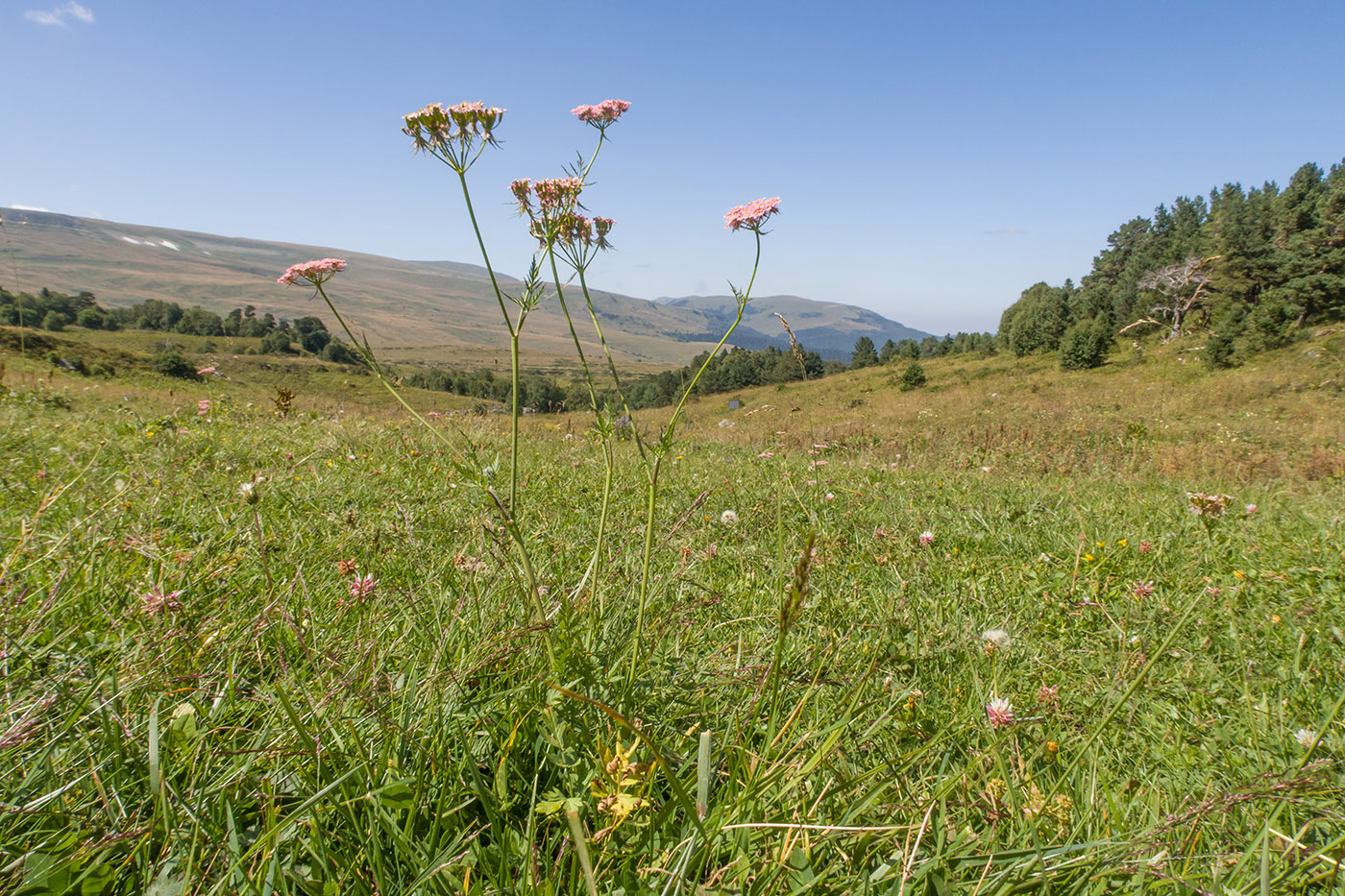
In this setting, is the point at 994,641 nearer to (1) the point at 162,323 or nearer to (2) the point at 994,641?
(2) the point at 994,641

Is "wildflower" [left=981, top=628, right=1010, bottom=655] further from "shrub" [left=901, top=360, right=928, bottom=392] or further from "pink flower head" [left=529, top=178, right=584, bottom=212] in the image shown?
"shrub" [left=901, top=360, right=928, bottom=392]

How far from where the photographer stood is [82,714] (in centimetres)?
122

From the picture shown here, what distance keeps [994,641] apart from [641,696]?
1.61m

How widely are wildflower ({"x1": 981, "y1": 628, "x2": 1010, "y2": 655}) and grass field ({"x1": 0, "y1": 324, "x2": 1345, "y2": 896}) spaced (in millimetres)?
16

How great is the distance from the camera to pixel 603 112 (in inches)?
94.0

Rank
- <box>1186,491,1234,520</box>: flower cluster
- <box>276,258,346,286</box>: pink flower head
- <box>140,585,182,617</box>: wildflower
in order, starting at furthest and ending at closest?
<box>276,258,346,286</box>: pink flower head
<box>1186,491,1234,520</box>: flower cluster
<box>140,585,182,617</box>: wildflower

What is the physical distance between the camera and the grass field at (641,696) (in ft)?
3.53

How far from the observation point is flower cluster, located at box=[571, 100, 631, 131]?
2.37 metres

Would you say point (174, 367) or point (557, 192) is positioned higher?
point (557, 192)

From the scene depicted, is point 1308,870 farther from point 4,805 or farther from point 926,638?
point 4,805

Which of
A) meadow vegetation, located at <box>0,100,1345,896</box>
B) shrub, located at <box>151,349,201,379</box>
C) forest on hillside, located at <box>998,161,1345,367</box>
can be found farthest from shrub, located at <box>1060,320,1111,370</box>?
shrub, located at <box>151,349,201,379</box>

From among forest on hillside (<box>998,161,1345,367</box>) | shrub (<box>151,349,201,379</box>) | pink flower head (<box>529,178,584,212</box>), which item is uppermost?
forest on hillside (<box>998,161,1345,367</box>)

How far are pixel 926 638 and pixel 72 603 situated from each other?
292 centimetres

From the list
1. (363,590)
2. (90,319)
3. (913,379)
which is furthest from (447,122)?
(90,319)
